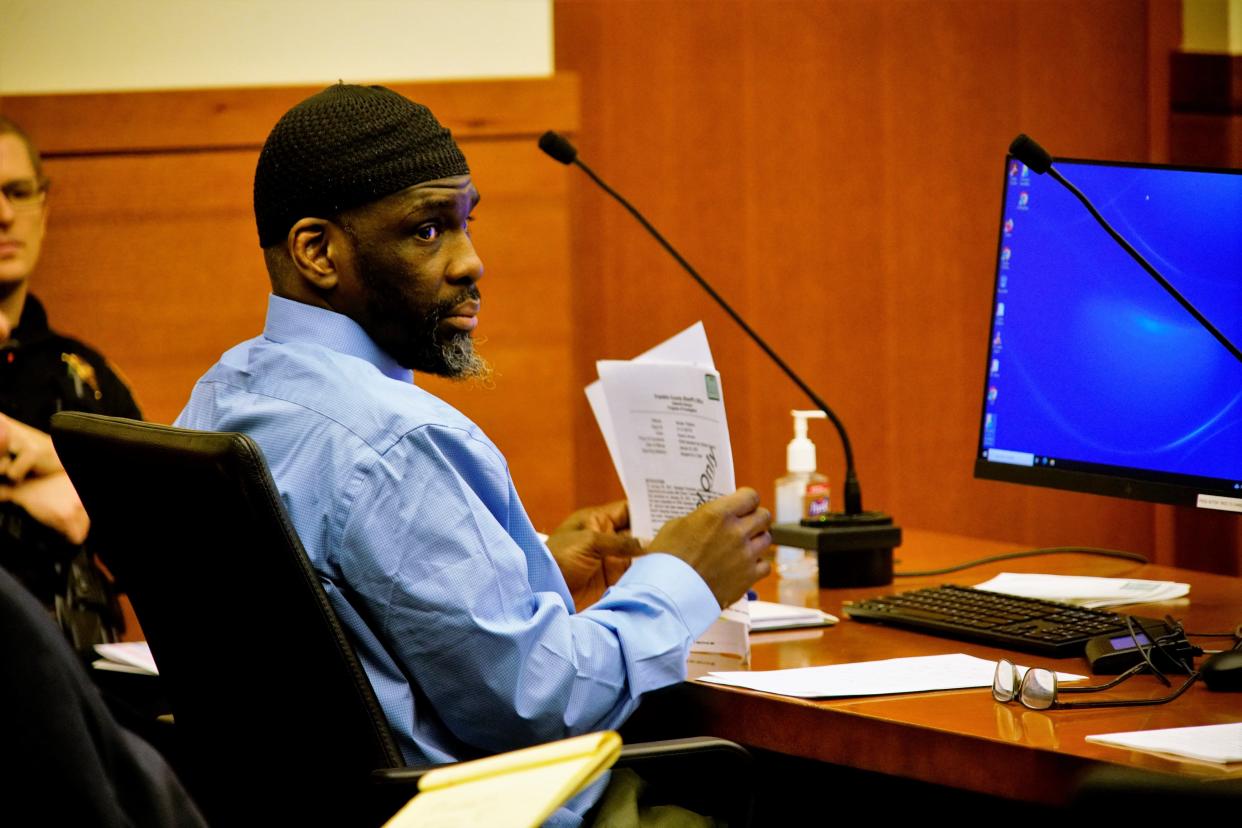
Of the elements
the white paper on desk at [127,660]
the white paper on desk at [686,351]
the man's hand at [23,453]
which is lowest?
the white paper on desk at [127,660]

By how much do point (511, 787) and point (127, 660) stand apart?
1.12 meters

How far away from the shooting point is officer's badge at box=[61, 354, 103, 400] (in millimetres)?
2529

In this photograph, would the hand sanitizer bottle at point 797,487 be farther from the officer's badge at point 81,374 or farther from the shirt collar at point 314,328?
the officer's badge at point 81,374

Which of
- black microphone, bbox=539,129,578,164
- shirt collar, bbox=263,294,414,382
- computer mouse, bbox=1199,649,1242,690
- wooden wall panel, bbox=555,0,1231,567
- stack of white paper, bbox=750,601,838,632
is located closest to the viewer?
computer mouse, bbox=1199,649,1242,690

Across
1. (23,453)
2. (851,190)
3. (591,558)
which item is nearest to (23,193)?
(23,453)

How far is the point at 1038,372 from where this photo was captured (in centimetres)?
188

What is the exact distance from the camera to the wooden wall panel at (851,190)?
330cm

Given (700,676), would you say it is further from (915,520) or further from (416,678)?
(915,520)

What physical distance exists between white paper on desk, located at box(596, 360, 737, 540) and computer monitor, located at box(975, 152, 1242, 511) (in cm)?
47

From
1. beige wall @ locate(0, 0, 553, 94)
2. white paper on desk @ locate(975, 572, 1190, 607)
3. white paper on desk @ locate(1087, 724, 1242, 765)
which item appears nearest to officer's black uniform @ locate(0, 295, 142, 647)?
beige wall @ locate(0, 0, 553, 94)

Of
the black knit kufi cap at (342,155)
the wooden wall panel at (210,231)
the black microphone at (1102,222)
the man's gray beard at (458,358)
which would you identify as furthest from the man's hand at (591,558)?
the wooden wall panel at (210,231)

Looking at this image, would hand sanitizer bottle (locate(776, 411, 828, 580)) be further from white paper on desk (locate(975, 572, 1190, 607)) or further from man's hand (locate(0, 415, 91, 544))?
man's hand (locate(0, 415, 91, 544))

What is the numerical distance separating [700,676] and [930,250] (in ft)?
6.90

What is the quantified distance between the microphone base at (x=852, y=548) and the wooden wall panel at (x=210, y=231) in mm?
1114
